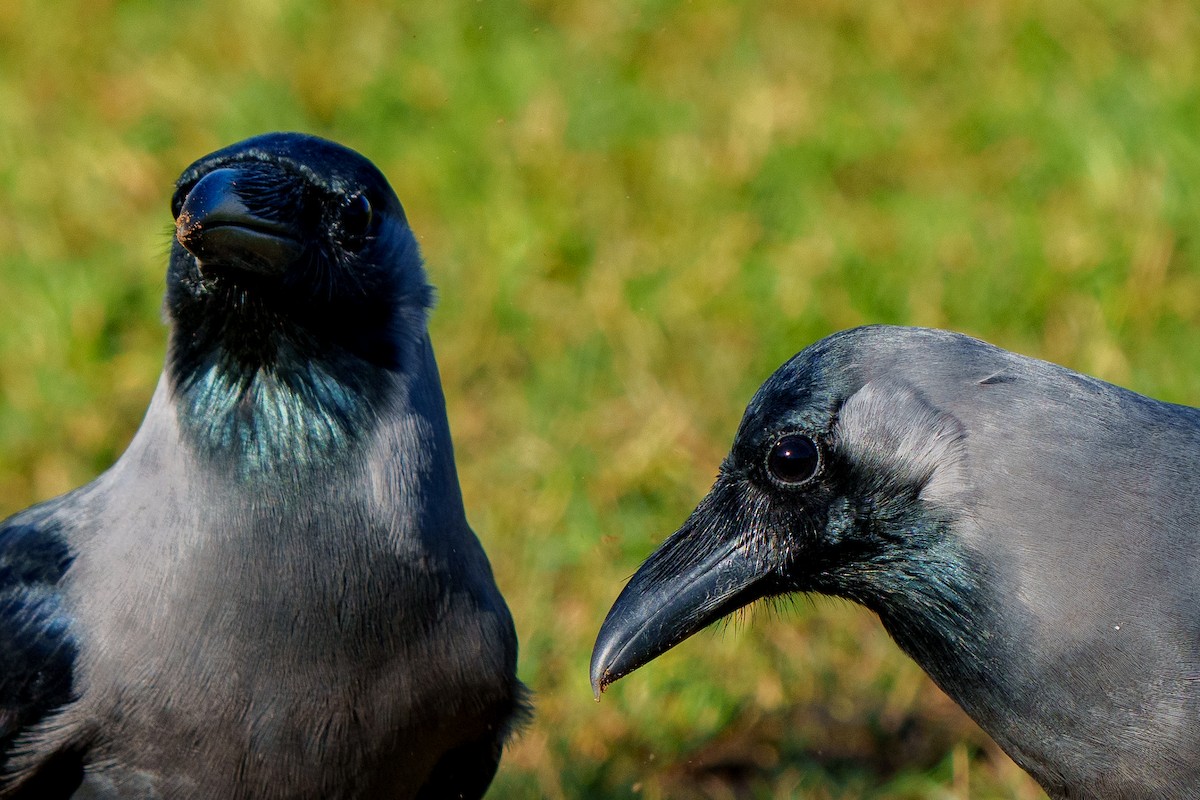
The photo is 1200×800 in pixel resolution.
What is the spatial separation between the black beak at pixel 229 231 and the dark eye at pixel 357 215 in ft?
0.66

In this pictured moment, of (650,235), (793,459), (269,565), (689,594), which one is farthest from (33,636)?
(650,235)

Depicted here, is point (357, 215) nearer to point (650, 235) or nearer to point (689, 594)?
point (689, 594)

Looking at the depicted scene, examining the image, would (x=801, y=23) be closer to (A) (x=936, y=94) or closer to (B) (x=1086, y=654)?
(A) (x=936, y=94)

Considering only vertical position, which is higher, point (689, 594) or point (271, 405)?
point (271, 405)

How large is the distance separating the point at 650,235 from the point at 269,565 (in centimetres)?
355

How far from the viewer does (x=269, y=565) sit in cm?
340

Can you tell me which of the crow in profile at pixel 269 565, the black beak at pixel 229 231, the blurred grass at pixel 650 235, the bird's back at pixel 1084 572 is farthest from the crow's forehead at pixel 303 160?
the blurred grass at pixel 650 235

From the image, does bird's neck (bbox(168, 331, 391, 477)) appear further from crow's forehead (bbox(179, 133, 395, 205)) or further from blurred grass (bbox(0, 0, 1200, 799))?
blurred grass (bbox(0, 0, 1200, 799))

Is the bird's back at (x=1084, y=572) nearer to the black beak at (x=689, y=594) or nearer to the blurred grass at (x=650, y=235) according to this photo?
the black beak at (x=689, y=594)

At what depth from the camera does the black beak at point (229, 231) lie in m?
3.22

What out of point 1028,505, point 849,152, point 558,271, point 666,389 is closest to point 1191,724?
point 1028,505

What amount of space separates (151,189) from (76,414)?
1.58 metres

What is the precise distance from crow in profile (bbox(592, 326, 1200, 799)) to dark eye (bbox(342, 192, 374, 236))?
38.1 inches

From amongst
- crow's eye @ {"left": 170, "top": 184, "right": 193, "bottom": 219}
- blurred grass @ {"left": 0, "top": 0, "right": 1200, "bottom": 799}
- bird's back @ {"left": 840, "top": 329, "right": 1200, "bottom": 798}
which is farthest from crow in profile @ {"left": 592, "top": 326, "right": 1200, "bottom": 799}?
blurred grass @ {"left": 0, "top": 0, "right": 1200, "bottom": 799}
